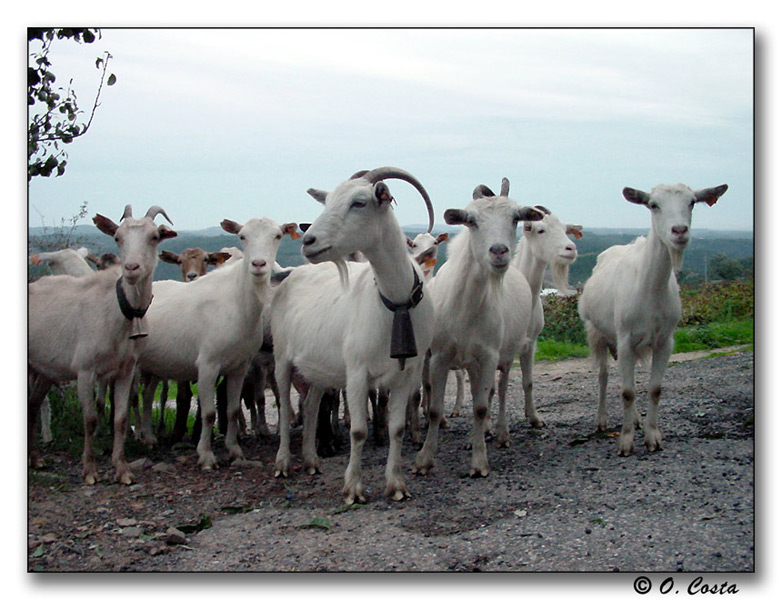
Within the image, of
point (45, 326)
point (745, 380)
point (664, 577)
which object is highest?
point (45, 326)

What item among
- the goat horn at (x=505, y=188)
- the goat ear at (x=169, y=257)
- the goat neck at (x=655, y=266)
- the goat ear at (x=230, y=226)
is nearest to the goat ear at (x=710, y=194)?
the goat neck at (x=655, y=266)

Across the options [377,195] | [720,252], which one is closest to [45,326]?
[377,195]

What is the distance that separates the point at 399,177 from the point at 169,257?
3.56m

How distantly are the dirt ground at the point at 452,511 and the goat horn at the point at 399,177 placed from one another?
182 centimetres

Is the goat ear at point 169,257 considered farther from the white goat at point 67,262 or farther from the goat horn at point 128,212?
the goat horn at point 128,212

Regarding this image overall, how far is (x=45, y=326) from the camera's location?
6.25 m

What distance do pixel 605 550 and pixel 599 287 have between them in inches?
128

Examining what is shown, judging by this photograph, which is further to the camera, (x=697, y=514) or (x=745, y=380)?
(x=745, y=380)

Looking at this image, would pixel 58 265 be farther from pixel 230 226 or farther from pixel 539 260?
pixel 539 260

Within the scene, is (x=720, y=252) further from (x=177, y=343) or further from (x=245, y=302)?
(x=177, y=343)

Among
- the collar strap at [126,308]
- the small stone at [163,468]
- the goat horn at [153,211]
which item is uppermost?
the goat horn at [153,211]

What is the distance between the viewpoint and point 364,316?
5457mm

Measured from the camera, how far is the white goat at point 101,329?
5.78 metres

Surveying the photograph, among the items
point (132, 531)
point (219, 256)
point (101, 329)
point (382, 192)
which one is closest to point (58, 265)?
point (219, 256)
